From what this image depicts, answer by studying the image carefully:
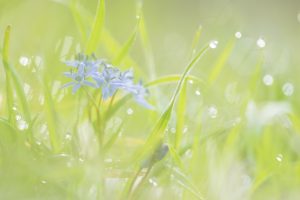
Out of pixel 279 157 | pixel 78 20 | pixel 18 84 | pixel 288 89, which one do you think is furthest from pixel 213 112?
pixel 288 89

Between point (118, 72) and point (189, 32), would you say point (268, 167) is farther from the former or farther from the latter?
point (189, 32)

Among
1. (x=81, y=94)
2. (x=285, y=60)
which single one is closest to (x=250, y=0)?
(x=285, y=60)

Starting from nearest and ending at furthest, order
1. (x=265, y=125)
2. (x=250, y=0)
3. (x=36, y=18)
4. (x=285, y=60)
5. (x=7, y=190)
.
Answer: (x=7, y=190) < (x=265, y=125) < (x=36, y=18) < (x=285, y=60) < (x=250, y=0)

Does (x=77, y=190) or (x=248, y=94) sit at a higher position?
(x=248, y=94)

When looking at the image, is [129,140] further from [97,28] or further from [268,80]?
[268,80]

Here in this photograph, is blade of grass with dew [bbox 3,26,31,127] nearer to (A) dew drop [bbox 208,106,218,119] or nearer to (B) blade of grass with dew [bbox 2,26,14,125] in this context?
(B) blade of grass with dew [bbox 2,26,14,125]

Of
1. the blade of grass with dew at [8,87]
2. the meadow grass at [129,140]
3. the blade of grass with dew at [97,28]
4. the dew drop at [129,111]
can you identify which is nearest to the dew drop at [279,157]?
the meadow grass at [129,140]

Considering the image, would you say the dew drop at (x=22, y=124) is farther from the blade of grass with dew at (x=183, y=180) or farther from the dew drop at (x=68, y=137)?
the blade of grass with dew at (x=183, y=180)
